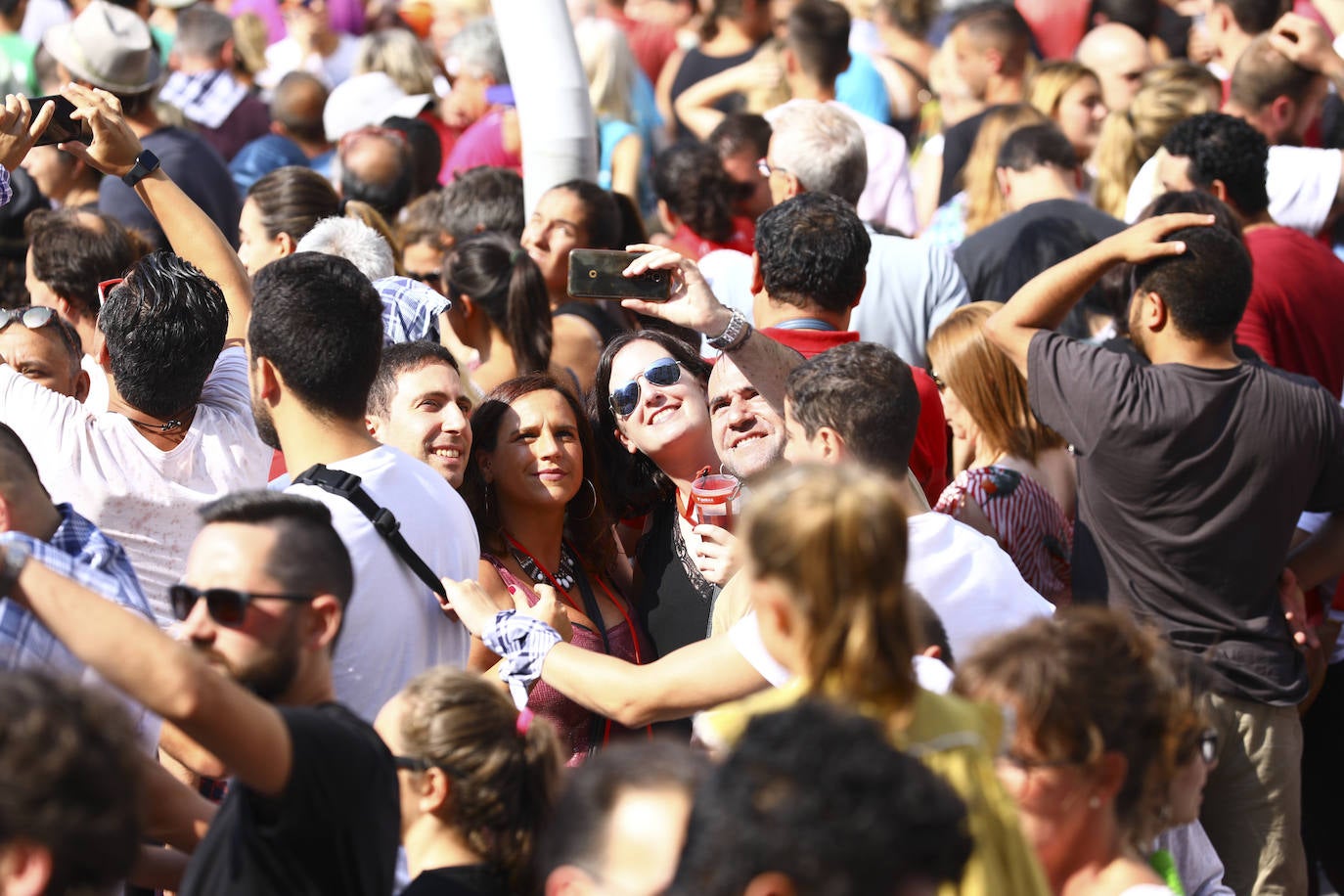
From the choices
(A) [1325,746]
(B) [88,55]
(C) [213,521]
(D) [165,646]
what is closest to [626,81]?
(B) [88,55]

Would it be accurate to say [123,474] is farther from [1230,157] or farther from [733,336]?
[1230,157]

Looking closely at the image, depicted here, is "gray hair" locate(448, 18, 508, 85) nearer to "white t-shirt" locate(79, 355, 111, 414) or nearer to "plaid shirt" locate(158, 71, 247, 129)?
"plaid shirt" locate(158, 71, 247, 129)

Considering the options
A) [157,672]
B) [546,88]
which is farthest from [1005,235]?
[157,672]

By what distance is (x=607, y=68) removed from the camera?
341 inches

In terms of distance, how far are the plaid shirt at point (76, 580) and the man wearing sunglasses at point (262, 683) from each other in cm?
18

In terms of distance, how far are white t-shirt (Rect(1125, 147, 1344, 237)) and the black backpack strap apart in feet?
13.5

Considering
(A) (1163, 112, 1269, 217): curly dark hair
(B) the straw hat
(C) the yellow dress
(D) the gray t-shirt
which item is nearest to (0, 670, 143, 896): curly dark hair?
(C) the yellow dress

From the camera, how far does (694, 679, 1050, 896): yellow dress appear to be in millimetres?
2090

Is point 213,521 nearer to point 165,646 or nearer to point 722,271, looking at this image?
point 165,646

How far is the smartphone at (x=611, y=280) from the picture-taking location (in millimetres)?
3914

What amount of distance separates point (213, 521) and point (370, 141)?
4388 millimetres

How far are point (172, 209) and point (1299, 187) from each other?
4376 millimetres

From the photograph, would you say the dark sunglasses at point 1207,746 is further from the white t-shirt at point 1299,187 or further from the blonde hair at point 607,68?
the blonde hair at point 607,68

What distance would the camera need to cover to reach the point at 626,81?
8.83 metres
